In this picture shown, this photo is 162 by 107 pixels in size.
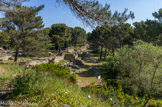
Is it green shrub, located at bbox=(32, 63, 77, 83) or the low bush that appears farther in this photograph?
green shrub, located at bbox=(32, 63, 77, 83)

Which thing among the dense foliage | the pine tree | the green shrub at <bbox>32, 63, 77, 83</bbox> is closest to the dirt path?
the green shrub at <bbox>32, 63, 77, 83</bbox>

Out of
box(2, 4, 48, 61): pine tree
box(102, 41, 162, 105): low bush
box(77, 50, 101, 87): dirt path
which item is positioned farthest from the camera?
box(2, 4, 48, 61): pine tree

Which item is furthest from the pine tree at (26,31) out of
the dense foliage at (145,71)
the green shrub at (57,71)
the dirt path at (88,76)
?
the dense foliage at (145,71)

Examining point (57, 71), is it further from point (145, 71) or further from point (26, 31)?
point (26, 31)

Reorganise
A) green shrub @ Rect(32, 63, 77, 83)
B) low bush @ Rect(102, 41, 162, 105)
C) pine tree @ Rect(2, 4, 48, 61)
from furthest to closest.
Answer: pine tree @ Rect(2, 4, 48, 61)
green shrub @ Rect(32, 63, 77, 83)
low bush @ Rect(102, 41, 162, 105)

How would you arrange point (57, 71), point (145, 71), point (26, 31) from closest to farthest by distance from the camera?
point (145, 71) < point (57, 71) < point (26, 31)

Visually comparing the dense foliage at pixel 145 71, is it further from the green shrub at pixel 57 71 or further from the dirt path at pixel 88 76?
the green shrub at pixel 57 71

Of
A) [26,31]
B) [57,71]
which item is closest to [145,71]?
[57,71]

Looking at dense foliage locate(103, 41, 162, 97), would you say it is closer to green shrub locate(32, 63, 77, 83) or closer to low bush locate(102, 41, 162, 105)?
low bush locate(102, 41, 162, 105)

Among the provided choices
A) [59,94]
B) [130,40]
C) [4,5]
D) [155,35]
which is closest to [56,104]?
[59,94]

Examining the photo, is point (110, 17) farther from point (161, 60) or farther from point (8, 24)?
point (8, 24)

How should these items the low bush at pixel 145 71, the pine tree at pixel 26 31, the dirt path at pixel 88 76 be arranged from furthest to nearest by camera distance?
the pine tree at pixel 26 31 → the dirt path at pixel 88 76 → the low bush at pixel 145 71

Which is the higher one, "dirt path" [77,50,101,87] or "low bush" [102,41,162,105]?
"low bush" [102,41,162,105]

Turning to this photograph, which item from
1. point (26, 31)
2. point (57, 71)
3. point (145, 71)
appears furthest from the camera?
point (26, 31)
